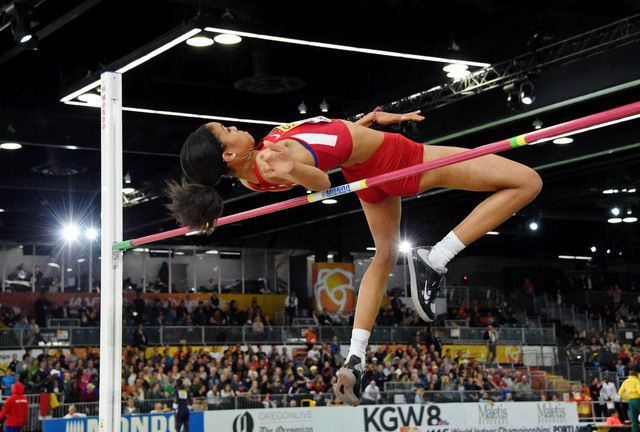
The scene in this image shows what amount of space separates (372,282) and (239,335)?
15.4m

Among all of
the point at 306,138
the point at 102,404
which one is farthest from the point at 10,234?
the point at 306,138

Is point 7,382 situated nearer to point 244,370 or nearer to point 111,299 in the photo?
point 244,370

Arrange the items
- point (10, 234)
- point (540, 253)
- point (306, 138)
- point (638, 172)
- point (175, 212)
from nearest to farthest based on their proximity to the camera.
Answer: point (306, 138) < point (175, 212) < point (638, 172) < point (10, 234) < point (540, 253)

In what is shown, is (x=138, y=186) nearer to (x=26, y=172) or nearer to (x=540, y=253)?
(x=26, y=172)

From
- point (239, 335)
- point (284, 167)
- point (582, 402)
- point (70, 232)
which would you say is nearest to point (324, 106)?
point (284, 167)

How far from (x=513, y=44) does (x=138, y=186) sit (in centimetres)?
908

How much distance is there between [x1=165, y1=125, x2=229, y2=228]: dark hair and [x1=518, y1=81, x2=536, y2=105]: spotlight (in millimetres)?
6856

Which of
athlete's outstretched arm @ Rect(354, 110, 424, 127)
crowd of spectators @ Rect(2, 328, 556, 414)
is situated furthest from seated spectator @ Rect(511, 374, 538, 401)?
athlete's outstretched arm @ Rect(354, 110, 424, 127)

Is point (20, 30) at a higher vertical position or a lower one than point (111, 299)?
higher

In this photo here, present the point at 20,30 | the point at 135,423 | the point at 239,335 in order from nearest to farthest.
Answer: the point at 20,30
the point at 135,423
the point at 239,335

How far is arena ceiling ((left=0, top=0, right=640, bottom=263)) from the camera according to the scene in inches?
371

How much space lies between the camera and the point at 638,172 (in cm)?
1680

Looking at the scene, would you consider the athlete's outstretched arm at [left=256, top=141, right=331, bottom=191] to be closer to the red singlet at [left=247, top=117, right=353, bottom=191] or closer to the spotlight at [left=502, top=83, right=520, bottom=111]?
the red singlet at [left=247, top=117, right=353, bottom=191]

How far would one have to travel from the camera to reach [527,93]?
32.9 ft
